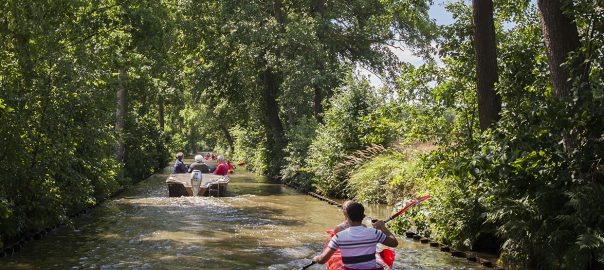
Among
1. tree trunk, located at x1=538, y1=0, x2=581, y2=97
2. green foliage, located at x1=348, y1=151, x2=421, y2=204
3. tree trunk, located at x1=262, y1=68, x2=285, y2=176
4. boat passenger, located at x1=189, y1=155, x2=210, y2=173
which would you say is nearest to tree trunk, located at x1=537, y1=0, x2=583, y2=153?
tree trunk, located at x1=538, y1=0, x2=581, y2=97

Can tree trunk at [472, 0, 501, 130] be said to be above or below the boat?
above

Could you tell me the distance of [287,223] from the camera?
1655cm

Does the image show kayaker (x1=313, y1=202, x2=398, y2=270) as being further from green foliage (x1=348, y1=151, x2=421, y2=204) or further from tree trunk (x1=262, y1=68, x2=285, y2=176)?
tree trunk (x1=262, y1=68, x2=285, y2=176)

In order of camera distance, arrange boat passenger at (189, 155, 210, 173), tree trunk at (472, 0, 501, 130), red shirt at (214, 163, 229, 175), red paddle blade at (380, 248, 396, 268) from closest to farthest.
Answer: red paddle blade at (380, 248, 396, 268), tree trunk at (472, 0, 501, 130), boat passenger at (189, 155, 210, 173), red shirt at (214, 163, 229, 175)

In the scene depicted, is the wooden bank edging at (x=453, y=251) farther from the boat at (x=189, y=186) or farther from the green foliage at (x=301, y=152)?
the green foliage at (x=301, y=152)

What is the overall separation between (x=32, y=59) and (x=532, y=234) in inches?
428

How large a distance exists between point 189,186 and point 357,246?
16743 mm

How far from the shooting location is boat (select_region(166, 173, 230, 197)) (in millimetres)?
23156

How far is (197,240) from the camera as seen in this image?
1348 cm

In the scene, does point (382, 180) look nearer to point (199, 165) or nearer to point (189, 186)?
point (189, 186)

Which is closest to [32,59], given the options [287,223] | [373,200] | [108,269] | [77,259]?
[77,259]

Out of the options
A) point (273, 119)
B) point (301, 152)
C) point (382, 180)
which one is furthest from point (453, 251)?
point (273, 119)

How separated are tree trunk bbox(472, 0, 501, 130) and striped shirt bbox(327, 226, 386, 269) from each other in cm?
613

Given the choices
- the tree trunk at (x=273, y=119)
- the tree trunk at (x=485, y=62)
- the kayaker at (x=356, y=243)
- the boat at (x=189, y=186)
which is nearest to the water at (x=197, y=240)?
the boat at (x=189, y=186)
